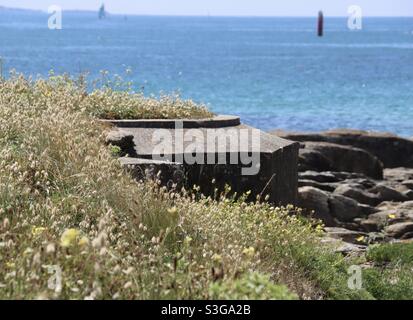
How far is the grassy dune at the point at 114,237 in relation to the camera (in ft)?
19.0

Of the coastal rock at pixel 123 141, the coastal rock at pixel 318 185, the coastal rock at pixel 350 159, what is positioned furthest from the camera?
the coastal rock at pixel 350 159

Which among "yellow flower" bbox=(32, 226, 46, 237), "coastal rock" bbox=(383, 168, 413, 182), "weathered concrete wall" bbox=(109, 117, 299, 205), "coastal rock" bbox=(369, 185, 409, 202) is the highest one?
"yellow flower" bbox=(32, 226, 46, 237)

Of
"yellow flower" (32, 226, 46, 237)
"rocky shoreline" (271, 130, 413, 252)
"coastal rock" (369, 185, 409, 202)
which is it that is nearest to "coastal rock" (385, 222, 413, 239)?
"rocky shoreline" (271, 130, 413, 252)

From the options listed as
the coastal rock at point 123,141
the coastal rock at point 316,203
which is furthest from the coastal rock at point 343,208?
the coastal rock at point 123,141

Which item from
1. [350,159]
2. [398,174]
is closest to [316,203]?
[350,159]

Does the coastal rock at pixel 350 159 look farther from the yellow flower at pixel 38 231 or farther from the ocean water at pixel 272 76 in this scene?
the yellow flower at pixel 38 231

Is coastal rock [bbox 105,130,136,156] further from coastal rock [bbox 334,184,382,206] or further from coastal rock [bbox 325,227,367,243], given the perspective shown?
coastal rock [bbox 334,184,382,206]

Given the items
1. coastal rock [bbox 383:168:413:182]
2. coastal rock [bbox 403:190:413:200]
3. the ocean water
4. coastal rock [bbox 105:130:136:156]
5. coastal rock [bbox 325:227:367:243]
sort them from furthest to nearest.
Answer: the ocean water, coastal rock [bbox 383:168:413:182], coastal rock [bbox 403:190:413:200], coastal rock [bbox 325:227:367:243], coastal rock [bbox 105:130:136:156]

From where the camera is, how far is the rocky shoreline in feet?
52.0

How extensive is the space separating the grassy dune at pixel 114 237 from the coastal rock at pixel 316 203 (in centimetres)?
674

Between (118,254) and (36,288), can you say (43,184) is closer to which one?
(118,254)

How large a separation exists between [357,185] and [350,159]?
291 centimetres

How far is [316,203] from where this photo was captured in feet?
57.4
